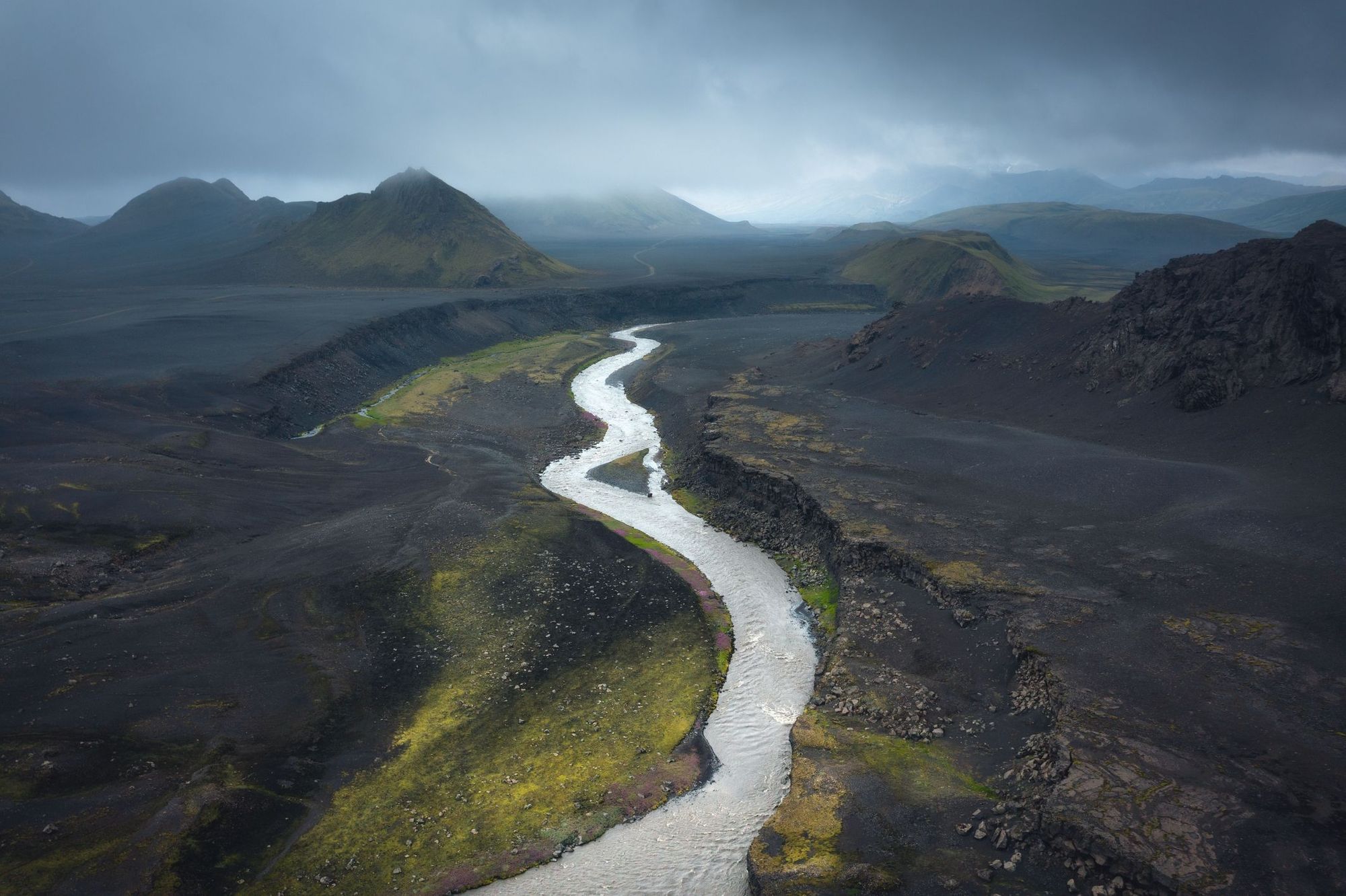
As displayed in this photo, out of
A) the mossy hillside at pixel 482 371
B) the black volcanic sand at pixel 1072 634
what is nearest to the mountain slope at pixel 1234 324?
the black volcanic sand at pixel 1072 634

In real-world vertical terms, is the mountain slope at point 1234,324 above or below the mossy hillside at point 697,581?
above

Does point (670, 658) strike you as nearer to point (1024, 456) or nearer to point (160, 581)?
point (160, 581)

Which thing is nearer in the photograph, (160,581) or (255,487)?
(160,581)

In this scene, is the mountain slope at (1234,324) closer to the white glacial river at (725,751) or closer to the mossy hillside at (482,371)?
the white glacial river at (725,751)

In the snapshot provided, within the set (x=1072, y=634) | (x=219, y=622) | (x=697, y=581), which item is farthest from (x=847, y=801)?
(x=219, y=622)

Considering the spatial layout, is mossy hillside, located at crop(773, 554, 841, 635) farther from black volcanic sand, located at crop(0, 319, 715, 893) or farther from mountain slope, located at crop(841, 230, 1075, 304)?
mountain slope, located at crop(841, 230, 1075, 304)

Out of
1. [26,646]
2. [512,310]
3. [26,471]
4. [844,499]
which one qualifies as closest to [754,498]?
[844,499]
